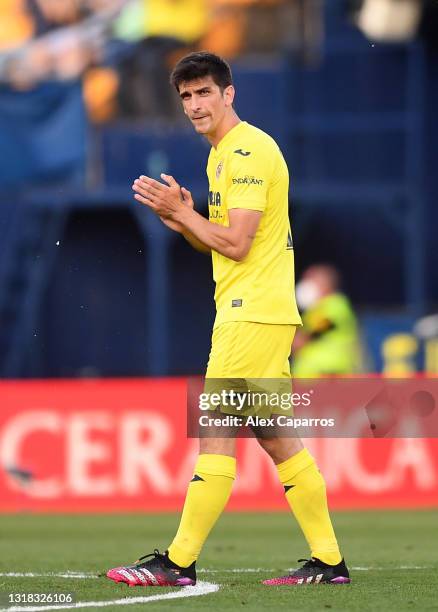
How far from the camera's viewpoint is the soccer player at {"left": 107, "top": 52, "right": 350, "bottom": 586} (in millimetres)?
6816

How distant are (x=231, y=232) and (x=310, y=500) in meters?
1.19

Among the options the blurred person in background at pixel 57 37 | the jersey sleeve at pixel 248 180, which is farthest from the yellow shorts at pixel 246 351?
the blurred person in background at pixel 57 37

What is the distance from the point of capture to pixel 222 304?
6953mm

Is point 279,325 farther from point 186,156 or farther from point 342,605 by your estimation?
point 186,156

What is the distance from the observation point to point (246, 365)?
22.4 ft

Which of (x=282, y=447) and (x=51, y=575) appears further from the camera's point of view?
(x=51, y=575)

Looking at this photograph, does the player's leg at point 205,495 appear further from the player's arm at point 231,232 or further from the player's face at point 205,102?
the player's face at point 205,102

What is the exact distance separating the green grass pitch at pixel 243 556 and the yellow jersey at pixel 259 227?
118 cm

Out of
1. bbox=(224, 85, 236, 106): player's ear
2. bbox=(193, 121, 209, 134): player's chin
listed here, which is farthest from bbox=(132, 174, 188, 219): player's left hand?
bbox=(224, 85, 236, 106): player's ear

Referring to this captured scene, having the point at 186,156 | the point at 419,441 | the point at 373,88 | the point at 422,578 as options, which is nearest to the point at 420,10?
the point at 373,88

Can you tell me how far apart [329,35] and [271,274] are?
16.6 meters

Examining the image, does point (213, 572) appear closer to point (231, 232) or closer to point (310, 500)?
point (310, 500)

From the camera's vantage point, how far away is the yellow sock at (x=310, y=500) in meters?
6.95

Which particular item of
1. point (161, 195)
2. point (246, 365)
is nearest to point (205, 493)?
point (246, 365)
